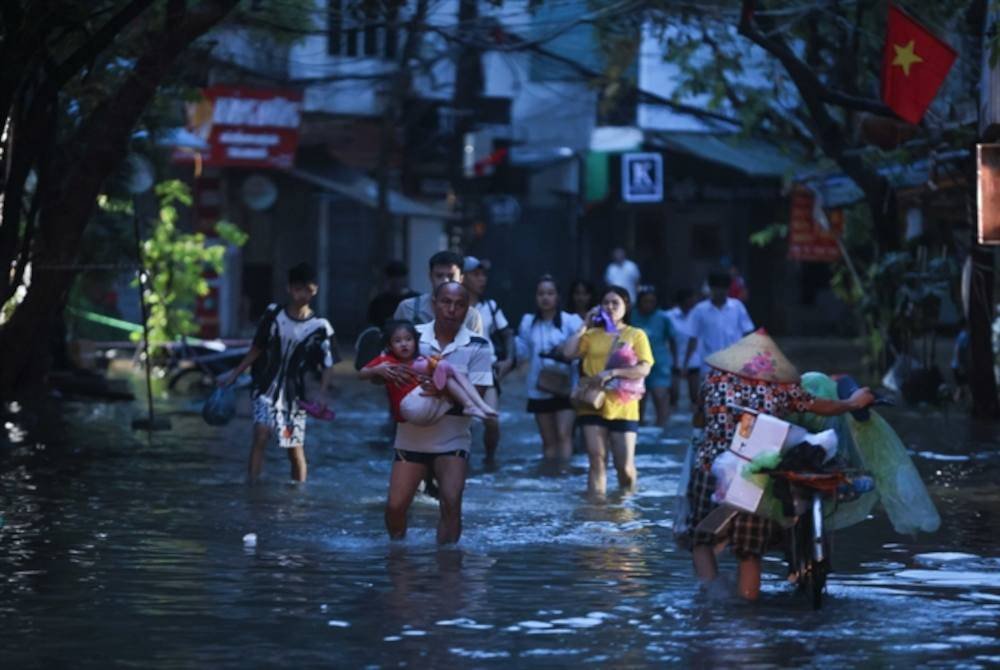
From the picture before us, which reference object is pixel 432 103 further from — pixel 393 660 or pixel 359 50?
pixel 393 660

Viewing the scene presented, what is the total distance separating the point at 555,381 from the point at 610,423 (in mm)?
1807

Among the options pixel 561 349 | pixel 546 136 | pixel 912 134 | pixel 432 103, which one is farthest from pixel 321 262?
pixel 561 349

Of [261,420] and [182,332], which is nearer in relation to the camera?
[261,420]

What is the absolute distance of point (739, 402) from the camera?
9562 mm

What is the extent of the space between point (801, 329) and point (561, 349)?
103ft

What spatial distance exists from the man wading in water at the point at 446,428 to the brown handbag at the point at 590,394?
3120 mm

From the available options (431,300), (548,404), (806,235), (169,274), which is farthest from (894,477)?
(806,235)

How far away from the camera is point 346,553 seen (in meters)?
11.4

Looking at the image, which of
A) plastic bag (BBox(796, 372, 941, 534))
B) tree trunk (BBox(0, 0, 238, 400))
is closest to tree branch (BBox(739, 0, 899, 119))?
tree trunk (BBox(0, 0, 238, 400))

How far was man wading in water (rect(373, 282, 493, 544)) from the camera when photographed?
11148 millimetres

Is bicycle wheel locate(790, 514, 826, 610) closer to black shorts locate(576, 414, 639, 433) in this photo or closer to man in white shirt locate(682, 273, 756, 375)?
black shorts locate(576, 414, 639, 433)

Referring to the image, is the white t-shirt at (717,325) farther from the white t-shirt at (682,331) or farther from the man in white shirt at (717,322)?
the white t-shirt at (682,331)

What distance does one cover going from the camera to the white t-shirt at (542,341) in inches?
645

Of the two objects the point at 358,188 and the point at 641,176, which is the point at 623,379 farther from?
the point at 641,176
